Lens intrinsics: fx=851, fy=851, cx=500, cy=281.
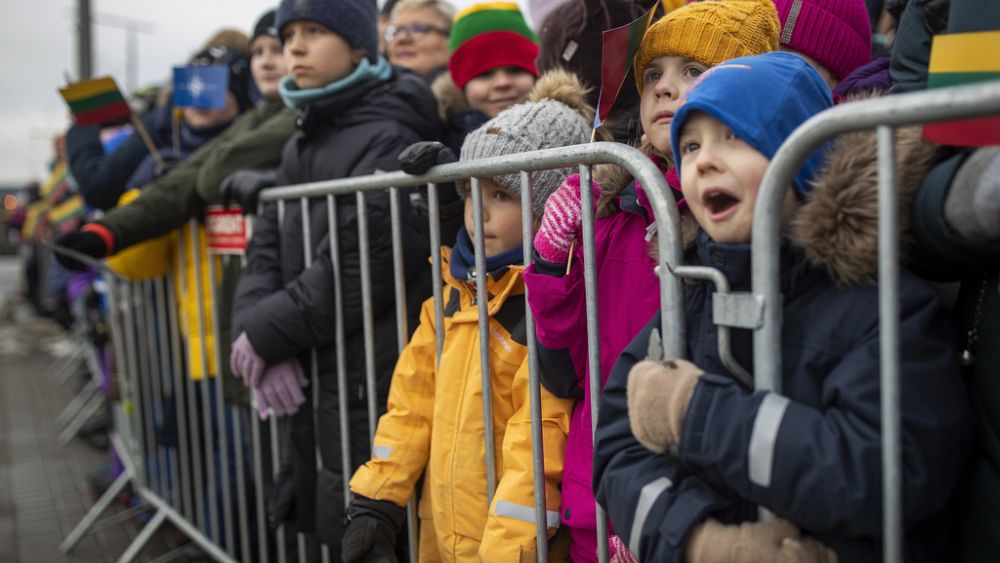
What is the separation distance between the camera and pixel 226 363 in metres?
3.83

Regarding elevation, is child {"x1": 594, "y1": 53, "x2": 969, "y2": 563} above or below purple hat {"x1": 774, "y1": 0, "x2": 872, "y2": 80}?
below

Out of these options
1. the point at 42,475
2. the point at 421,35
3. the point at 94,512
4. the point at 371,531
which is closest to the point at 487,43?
the point at 421,35

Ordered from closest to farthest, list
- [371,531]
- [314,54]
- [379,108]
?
[371,531], [379,108], [314,54]

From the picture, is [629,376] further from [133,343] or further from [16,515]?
[16,515]

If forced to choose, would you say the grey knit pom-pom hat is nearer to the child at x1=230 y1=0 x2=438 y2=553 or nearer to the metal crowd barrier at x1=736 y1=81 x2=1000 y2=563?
the child at x1=230 y1=0 x2=438 y2=553

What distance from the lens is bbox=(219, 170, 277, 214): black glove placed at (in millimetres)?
3426

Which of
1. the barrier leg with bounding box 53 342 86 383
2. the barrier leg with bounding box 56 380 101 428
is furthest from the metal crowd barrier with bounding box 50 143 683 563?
the barrier leg with bounding box 53 342 86 383

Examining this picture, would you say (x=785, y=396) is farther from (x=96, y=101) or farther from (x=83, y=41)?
(x=83, y=41)

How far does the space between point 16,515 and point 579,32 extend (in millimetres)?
4696

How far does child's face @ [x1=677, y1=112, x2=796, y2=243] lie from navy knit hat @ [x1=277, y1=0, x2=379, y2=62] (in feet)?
7.21

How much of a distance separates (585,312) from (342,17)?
6.54ft

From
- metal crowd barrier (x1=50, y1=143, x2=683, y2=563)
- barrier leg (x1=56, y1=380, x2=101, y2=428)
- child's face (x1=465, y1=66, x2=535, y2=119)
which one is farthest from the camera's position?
barrier leg (x1=56, y1=380, x2=101, y2=428)

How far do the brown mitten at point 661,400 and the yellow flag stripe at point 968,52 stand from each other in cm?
60

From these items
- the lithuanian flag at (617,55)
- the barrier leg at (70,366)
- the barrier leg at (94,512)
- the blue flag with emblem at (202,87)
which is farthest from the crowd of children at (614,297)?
the barrier leg at (70,366)
